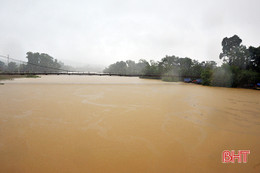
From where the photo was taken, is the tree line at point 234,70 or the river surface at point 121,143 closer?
the river surface at point 121,143

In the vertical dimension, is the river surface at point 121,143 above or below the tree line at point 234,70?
below

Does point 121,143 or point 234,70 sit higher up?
point 234,70

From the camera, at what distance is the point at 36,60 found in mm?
59969

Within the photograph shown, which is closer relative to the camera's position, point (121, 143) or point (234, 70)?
point (121, 143)

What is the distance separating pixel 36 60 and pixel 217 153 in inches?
2939

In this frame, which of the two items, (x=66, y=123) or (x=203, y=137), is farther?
(x=66, y=123)

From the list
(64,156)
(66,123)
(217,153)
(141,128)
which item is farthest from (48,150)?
(217,153)

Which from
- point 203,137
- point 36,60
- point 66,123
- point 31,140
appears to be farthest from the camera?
A: point 36,60

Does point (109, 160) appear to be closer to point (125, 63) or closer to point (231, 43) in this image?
point (231, 43)

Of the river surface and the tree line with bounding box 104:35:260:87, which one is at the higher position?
the tree line with bounding box 104:35:260:87

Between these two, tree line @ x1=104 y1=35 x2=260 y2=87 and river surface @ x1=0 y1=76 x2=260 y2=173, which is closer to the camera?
river surface @ x1=0 y1=76 x2=260 y2=173

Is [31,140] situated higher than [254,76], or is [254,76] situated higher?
[254,76]

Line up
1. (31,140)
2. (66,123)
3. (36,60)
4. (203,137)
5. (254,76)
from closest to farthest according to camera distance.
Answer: (31,140)
(203,137)
(66,123)
(254,76)
(36,60)

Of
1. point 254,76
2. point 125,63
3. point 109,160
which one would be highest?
point 125,63
